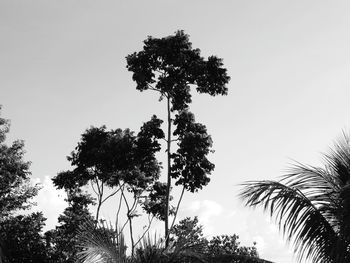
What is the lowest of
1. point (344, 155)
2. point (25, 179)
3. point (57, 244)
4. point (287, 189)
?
point (287, 189)

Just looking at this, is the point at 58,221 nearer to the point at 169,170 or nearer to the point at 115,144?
the point at 115,144

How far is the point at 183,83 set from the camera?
78.6 ft

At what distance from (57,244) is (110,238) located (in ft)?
88.0

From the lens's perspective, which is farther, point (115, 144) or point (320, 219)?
point (115, 144)

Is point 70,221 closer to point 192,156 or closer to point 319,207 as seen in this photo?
point 192,156

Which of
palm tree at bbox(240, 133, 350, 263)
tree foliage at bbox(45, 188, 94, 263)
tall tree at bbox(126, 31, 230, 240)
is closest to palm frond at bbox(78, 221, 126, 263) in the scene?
palm tree at bbox(240, 133, 350, 263)

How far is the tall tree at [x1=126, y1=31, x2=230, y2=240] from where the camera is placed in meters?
23.2

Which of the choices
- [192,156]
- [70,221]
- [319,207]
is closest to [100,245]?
[319,207]

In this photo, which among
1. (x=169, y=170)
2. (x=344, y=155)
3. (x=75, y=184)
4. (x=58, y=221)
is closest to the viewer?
(x=344, y=155)

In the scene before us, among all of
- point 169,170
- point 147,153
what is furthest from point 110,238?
point 147,153

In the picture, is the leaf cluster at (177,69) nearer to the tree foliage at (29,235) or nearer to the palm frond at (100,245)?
the tree foliage at (29,235)

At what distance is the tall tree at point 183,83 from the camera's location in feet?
76.0

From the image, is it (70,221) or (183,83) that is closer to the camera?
(183,83)

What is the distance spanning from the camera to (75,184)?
3011cm
